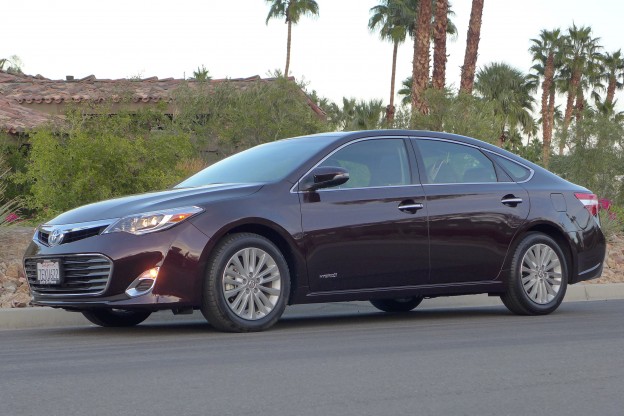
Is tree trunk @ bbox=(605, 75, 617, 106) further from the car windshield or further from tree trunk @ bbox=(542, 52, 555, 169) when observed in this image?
the car windshield

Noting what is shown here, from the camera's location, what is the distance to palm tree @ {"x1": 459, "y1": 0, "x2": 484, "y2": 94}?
25.8 meters

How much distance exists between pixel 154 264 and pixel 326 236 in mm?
1467

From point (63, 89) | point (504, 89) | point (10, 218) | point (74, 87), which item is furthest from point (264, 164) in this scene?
point (504, 89)

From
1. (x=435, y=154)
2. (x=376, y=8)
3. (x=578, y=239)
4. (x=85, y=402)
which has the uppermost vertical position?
(x=376, y=8)

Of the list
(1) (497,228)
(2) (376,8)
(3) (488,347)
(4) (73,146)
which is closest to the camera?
(3) (488,347)

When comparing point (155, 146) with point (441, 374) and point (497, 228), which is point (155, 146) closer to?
point (497, 228)

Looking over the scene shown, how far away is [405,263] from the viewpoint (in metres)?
9.77

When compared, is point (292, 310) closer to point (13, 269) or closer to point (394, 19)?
point (13, 269)

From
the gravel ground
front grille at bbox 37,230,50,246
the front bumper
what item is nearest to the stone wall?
the gravel ground

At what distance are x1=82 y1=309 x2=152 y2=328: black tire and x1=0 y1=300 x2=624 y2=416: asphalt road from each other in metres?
0.11

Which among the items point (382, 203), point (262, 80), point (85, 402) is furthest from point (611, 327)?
point (262, 80)

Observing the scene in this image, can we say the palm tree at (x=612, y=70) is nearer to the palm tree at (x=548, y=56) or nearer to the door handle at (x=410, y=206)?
the palm tree at (x=548, y=56)

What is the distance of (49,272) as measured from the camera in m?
8.98

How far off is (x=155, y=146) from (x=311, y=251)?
6207 mm
